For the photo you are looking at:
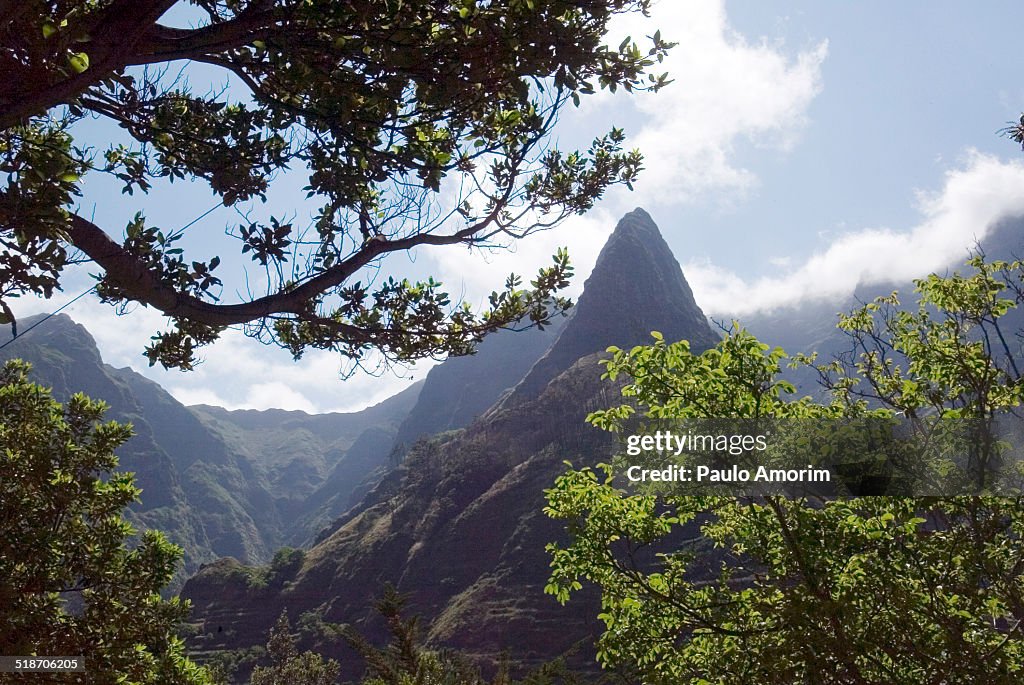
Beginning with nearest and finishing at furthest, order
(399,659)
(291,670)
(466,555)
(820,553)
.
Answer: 1. (399,659)
2. (820,553)
3. (291,670)
4. (466,555)

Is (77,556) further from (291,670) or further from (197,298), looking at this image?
(291,670)

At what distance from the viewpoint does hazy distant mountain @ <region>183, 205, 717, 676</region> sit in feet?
191

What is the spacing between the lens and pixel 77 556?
21.6 ft

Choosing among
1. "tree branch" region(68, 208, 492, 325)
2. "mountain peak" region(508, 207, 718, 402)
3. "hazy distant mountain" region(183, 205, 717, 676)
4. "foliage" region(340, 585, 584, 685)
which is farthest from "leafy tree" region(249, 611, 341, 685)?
"mountain peak" region(508, 207, 718, 402)

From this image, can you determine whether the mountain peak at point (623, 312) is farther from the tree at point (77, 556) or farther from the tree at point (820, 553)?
the tree at point (820, 553)

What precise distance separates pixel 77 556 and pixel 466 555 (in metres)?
73.8

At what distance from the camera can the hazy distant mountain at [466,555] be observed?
5831 cm

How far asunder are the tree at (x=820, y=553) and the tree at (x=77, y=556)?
4.59 metres

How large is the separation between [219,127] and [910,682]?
26.0 ft

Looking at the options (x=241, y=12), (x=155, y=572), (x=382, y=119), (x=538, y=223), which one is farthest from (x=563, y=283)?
(x=155, y=572)

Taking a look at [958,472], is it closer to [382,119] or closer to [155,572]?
[382,119]

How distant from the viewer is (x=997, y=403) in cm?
572

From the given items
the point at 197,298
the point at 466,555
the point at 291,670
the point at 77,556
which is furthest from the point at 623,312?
the point at 197,298

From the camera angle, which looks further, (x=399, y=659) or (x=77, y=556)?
(x=77, y=556)
